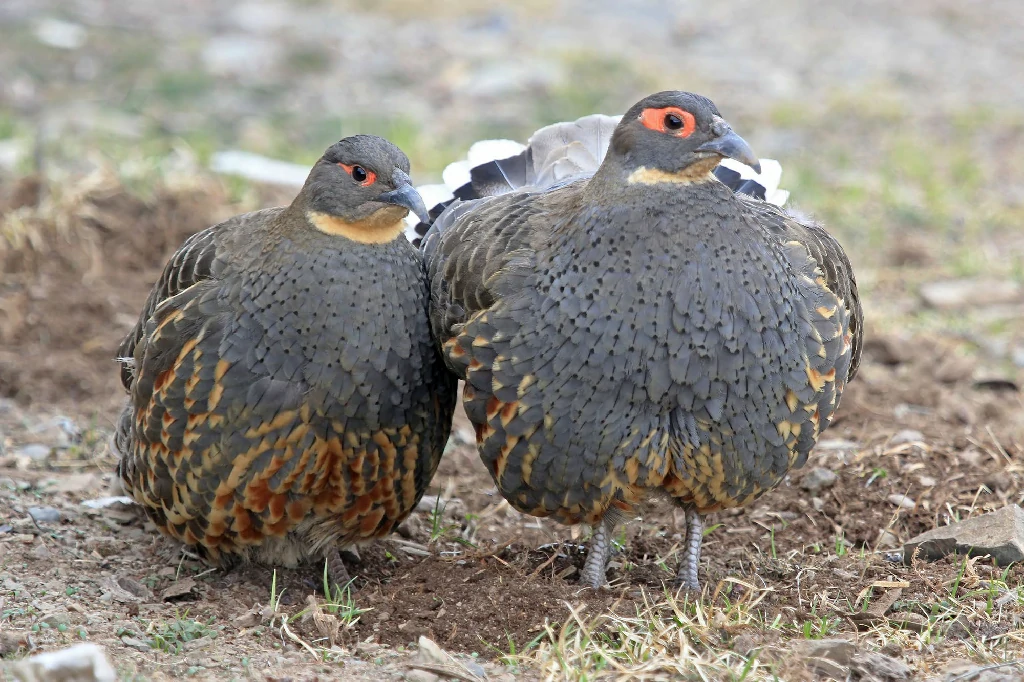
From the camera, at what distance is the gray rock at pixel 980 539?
4.72 m

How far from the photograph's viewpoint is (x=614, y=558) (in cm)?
507

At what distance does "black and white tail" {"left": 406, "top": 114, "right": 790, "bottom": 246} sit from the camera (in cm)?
555

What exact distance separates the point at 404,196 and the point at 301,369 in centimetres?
70

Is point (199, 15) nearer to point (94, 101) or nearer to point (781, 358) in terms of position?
point (94, 101)

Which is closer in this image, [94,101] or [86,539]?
[86,539]

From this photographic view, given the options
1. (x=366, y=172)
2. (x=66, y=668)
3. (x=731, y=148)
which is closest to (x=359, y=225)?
(x=366, y=172)

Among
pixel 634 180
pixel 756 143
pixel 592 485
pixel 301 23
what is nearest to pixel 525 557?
pixel 592 485

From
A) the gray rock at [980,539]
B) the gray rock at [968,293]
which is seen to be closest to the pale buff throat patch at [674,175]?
the gray rock at [980,539]

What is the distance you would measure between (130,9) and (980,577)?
12490 millimetres

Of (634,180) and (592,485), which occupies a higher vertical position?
(634,180)

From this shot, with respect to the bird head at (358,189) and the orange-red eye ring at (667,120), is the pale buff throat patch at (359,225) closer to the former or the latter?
the bird head at (358,189)

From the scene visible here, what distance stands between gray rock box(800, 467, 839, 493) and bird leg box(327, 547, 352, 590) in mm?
2086

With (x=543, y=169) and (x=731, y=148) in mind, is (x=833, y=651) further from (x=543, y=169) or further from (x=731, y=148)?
(x=543, y=169)

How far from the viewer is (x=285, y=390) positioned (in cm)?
433
